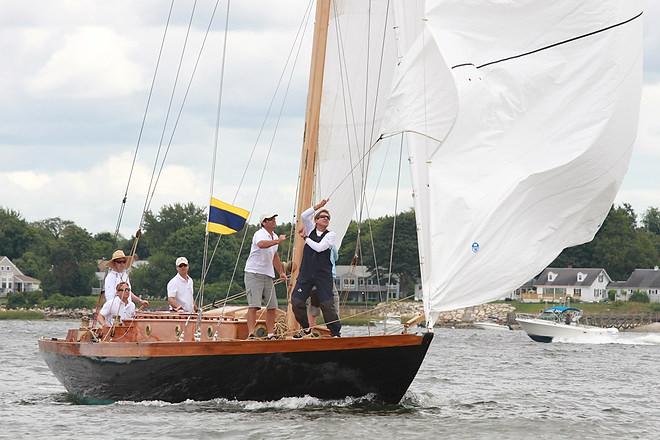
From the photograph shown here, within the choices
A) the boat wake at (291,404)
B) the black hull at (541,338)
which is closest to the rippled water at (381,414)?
the boat wake at (291,404)

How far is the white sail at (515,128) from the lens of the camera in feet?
53.2

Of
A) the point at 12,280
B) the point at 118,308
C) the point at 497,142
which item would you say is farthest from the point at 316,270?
the point at 12,280

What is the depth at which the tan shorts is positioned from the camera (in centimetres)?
1866

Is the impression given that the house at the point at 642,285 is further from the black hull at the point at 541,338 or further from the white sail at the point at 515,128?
the white sail at the point at 515,128

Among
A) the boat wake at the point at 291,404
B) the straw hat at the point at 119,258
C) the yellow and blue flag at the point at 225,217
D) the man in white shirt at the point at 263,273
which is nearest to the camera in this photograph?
the boat wake at the point at 291,404

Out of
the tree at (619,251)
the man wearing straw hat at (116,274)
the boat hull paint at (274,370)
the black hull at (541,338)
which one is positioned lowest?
the boat hull paint at (274,370)

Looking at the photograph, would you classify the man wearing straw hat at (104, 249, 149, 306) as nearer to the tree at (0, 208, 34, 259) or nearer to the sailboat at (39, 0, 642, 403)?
the sailboat at (39, 0, 642, 403)

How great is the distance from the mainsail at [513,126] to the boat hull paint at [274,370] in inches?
59.3

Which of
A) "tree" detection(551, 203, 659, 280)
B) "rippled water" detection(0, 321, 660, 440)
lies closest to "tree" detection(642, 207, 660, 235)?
"tree" detection(551, 203, 659, 280)

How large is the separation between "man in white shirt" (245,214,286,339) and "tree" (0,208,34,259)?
120 metres

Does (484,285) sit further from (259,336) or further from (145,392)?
(145,392)

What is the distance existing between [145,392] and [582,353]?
101ft

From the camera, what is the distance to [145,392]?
1873 centimetres

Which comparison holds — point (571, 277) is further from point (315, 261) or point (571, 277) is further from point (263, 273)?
point (315, 261)
